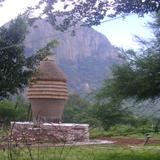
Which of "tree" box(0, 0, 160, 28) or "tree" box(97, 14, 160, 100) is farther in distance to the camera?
"tree" box(97, 14, 160, 100)

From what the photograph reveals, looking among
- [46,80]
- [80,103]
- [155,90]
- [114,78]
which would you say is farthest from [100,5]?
[80,103]

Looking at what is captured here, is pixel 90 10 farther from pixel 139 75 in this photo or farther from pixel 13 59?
pixel 139 75

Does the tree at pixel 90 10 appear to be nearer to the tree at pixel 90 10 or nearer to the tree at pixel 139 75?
the tree at pixel 90 10

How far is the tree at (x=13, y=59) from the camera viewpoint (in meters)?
11.2

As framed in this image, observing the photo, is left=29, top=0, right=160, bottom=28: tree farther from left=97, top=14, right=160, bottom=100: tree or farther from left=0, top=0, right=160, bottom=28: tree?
left=97, top=14, right=160, bottom=100: tree

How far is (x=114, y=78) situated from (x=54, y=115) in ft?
39.7

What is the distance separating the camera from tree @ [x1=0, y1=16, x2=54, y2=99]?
11.2 metres

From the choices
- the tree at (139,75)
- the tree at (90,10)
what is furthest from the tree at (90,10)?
the tree at (139,75)

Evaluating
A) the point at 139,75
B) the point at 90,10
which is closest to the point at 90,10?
the point at 90,10

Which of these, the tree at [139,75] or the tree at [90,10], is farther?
the tree at [139,75]

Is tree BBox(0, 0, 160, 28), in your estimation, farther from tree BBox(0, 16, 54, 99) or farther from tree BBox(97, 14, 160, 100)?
tree BBox(97, 14, 160, 100)

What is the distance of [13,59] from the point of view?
11383 millimetres

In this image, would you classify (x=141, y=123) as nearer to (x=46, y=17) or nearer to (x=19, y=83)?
(x=19, y=83)

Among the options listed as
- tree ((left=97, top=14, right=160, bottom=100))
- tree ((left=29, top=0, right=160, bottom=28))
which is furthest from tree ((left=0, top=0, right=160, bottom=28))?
tree ((left=97, top=14, right=160, bottom=100))
